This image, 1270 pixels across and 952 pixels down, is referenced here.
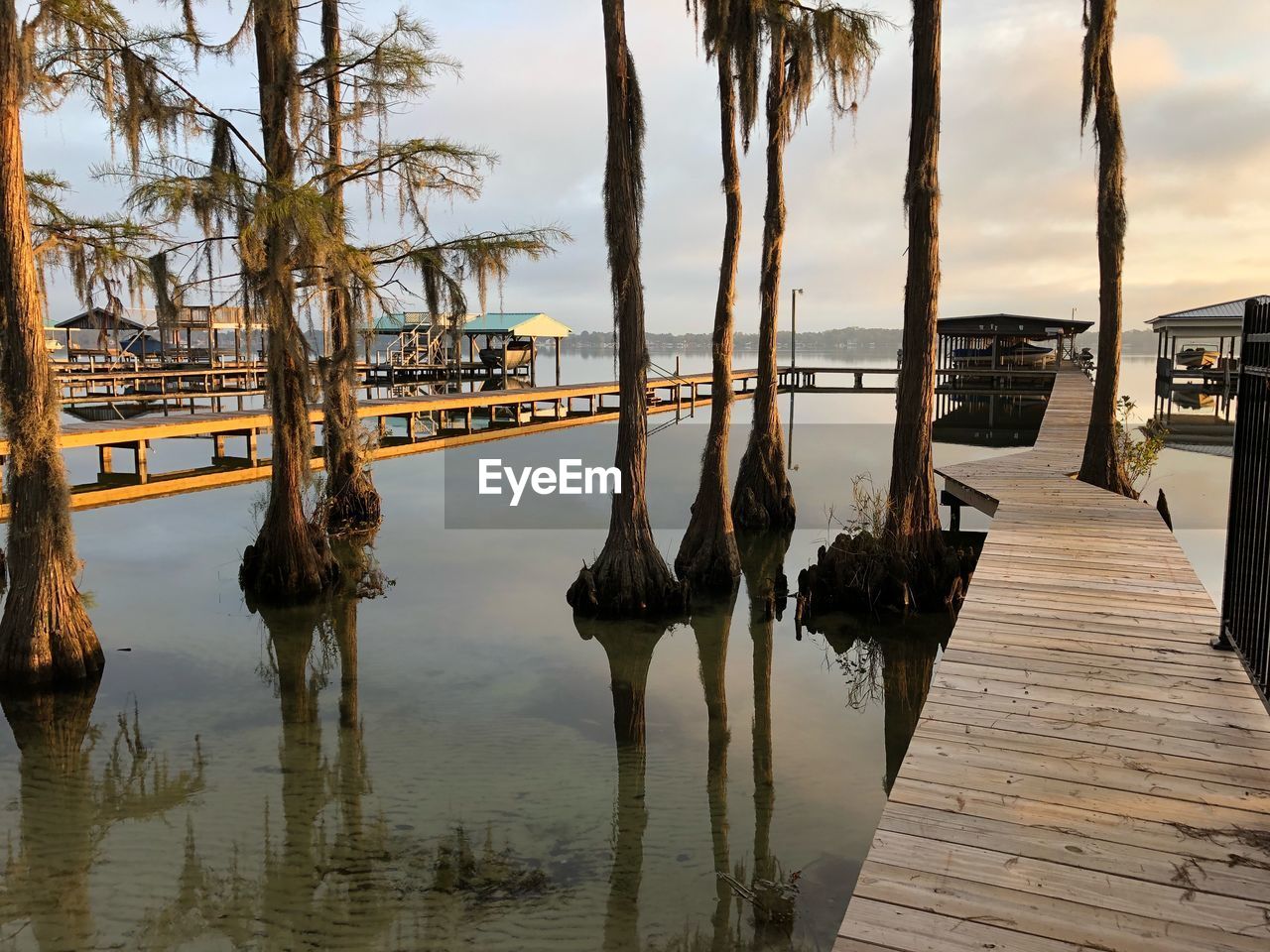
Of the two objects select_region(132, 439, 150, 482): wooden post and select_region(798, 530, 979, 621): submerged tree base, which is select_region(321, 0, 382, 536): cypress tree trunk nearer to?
select_region(132, 439, 150, 482): wooden post

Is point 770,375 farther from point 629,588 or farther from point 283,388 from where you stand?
point 283,388

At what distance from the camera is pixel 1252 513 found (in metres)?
4.68

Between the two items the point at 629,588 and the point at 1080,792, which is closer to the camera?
the point at 1080,792

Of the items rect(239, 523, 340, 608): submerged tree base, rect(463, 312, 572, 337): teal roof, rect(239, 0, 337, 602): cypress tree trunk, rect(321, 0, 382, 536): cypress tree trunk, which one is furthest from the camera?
rect(463, 312, 572, 337): teal roof

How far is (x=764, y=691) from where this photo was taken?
820cm

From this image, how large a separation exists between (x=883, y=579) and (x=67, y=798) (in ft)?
26.0

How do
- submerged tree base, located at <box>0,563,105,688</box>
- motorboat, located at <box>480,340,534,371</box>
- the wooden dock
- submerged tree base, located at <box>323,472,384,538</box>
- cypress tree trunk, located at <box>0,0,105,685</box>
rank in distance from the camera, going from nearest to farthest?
cypress tree trunk, located at <box>0,0,105,685</box>
submerged tree base, located at <box>0,563,105,688</box>
submerged tree base, located at <box>323,472,384,538</box>
the wooden dock
motorboat, located at <box>480,340,534,371</box>

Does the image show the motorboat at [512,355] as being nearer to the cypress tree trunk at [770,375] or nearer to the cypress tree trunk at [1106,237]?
the cypress tree trunk at [770,375]

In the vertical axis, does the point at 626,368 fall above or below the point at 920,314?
below

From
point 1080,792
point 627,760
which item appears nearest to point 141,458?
point 627,760

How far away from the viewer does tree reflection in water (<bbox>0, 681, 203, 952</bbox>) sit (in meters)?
4.62

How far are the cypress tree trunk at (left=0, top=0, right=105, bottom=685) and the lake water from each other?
59 centimetres

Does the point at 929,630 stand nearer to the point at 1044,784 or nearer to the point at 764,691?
the point at 764,691

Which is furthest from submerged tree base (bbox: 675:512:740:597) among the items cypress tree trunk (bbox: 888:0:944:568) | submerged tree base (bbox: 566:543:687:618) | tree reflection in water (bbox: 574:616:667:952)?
cypress tree trunk (bbox: 888:0:944:568)
